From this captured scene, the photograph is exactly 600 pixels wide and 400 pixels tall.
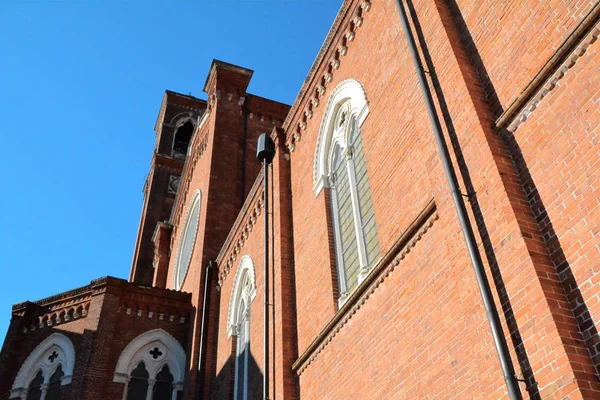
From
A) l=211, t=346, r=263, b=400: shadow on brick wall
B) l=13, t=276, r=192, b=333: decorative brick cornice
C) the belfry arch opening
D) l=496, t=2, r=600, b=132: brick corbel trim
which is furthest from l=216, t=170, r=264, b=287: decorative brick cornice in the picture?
the belfry arch opening

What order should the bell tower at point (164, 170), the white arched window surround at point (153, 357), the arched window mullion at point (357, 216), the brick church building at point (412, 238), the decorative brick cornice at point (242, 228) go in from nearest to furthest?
the brick church building at point (412, 238) → the arched window mullion at point (357, 216) → the decorative brick cornice at point (242, 228) → the white arched window surround at point (153, 357) → the bell tower at point (164, 170)

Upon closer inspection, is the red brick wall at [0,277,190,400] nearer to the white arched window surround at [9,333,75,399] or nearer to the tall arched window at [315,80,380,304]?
the white arched window surround at [9,333,75,399]

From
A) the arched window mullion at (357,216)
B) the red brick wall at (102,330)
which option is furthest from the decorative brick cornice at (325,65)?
the red brick wall at (102,330)

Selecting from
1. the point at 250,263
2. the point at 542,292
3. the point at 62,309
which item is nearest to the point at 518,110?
the point at 542,292

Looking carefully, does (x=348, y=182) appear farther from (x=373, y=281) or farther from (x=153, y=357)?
(x=153, y=357)

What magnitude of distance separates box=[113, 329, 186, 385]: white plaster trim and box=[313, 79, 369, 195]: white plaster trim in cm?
800

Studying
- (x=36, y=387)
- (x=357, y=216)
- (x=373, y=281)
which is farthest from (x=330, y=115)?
(x=36, y=387)

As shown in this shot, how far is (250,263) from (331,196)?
389 cm

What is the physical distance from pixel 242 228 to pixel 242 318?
208cm

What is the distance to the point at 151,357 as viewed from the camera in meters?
15.7

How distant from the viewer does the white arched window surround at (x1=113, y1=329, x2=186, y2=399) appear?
1512 cm

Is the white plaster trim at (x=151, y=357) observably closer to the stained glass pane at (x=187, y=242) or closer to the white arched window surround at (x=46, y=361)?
the white arched window surround at (x=46, y=361)

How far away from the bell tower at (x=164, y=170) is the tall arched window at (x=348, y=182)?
1640cm

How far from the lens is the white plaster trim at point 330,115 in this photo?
9.28 metres
